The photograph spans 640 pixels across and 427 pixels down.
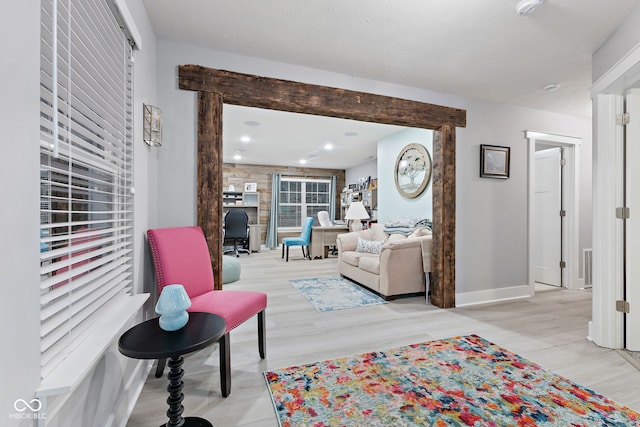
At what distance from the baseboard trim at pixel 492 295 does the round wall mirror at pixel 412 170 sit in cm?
171

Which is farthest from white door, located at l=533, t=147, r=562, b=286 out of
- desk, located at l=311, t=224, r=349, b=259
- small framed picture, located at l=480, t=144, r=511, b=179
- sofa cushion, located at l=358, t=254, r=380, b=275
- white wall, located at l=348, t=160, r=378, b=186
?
white wall, located at l=348, t=160, r=378, b=186

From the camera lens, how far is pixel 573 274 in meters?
4.00

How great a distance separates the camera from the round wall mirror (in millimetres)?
4391

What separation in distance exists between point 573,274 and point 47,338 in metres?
5.31

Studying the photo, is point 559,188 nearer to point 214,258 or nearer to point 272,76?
point 272,76

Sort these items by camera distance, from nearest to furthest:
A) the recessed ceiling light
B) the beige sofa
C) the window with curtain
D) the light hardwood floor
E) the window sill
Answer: the window sill → the light hardwood floor → the recessed ceiling light → the beige sofa → the window with curtain

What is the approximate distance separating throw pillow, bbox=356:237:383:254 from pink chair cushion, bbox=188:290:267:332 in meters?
2.64

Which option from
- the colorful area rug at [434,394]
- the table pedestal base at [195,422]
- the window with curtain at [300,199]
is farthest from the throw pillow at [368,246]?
the window with curtain at [300,199]

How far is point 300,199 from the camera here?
349 inches

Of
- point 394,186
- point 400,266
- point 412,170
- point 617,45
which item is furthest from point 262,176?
point 617,45

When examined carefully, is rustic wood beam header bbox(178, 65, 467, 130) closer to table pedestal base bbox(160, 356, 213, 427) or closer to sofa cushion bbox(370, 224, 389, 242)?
table pedestal base bbox(160, 356, 213, 427)

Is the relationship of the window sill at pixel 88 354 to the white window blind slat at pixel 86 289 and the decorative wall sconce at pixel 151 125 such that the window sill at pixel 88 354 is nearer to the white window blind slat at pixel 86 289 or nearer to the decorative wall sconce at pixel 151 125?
the white window blind slat at pixel 86 289

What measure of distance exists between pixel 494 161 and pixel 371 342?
2529 millimetres

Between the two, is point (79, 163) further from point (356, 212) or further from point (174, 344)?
point (356, 212)
